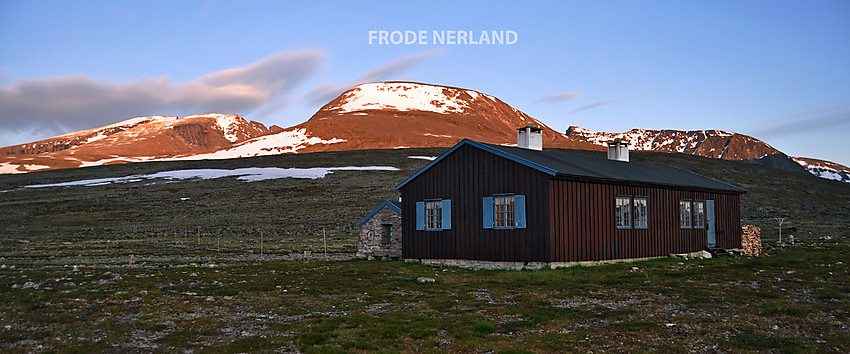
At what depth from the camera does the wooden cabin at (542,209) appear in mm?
24359

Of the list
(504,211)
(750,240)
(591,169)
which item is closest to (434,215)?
(504,211)

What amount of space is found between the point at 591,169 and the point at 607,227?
277 centimetres

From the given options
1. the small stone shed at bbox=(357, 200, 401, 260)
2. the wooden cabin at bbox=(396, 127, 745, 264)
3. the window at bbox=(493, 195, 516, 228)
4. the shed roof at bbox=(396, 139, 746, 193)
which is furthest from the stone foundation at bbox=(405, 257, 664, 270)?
the shed roof at bbox=(396, 139, 746, 193)

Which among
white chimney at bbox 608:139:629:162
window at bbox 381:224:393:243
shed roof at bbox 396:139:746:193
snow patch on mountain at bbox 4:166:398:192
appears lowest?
window at bbox 381:224:393:243

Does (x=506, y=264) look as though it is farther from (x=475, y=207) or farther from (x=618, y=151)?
(x=618, y=151)

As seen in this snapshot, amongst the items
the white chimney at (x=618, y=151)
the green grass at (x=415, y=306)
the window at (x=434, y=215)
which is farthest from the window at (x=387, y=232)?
the white chimney at (x=618, y=151)

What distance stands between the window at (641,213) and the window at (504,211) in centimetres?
607

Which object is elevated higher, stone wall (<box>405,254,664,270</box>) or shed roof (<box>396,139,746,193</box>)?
shed roof (<box>396,139,746,193</box>)

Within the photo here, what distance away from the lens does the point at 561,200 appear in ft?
79.7

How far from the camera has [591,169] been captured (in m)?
27.3

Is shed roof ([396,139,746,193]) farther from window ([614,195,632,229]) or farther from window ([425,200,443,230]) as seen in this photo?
window ([425,200,443,230])

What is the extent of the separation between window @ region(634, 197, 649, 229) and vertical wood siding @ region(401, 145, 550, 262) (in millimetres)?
5903

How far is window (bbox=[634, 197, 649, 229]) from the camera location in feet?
90.4

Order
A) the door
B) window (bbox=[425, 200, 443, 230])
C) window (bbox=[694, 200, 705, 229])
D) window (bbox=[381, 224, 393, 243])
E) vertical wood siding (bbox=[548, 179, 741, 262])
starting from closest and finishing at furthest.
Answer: vertical wood siding (bbox=[548, 179, 741, 262]) → window (bbox=[425, 200, 443, 230]) → window (bbox=[694, 200, 705, 229]) → window (bbox=[381, 224, 393, 243]) → the door
